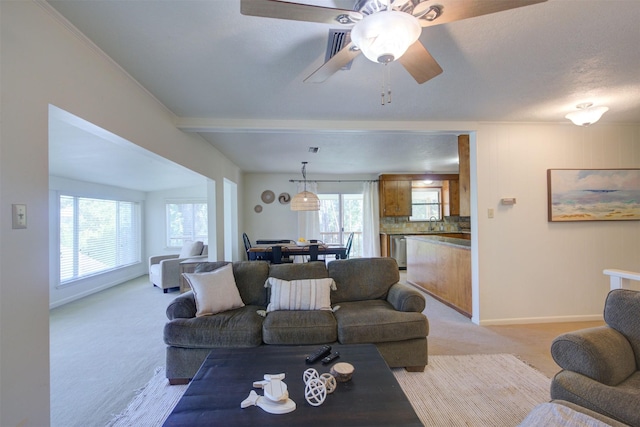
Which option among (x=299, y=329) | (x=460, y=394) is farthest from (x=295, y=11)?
(x=460, y=394)

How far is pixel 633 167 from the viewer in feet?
11.3

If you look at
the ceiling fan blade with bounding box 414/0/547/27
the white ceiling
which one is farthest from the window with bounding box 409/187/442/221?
the ceiling fan blade with bounding box 414/0/547/27

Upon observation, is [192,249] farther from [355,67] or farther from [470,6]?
[470,6]

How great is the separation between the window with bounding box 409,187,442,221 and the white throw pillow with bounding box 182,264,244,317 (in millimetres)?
5481

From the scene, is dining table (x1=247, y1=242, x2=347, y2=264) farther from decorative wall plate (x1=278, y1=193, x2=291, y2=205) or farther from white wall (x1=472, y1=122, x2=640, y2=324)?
decorative wall plate (x1=278, y1=193, x2=291, y2=205)

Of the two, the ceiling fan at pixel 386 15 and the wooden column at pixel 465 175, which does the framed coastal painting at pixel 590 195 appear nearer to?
the wooden column at pixel 465 175

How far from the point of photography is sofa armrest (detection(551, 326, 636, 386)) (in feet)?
4.59

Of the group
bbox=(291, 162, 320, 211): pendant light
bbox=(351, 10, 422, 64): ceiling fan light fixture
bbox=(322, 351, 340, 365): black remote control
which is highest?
bbox=(351, 10, 422, 64): ceiling fan light fixture

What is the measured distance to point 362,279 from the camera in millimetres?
2852

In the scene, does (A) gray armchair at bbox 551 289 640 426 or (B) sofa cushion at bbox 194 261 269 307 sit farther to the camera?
(B) sofa cushion at bbox 194 261 269 307

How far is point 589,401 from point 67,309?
5.63 meters

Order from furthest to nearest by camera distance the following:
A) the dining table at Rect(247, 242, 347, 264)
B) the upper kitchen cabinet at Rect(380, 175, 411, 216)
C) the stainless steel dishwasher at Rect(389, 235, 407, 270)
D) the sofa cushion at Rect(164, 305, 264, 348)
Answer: the upper kitchen cabinet at Rect(380, 175, 411, 216) < the stainless steel dishwasher at Rect(389, 235, 407, 270) < the dining table at Rect(247, 242, 347, 264) < the sofa cushion at Rect(164, 305, 264, 348)

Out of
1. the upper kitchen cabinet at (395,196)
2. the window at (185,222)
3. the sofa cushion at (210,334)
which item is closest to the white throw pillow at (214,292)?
the sofa cushion at (210,334)

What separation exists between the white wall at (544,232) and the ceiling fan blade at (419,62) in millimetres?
2169
